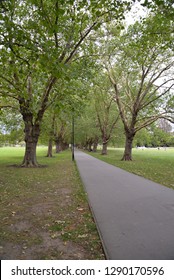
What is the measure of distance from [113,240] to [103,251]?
0.41 m

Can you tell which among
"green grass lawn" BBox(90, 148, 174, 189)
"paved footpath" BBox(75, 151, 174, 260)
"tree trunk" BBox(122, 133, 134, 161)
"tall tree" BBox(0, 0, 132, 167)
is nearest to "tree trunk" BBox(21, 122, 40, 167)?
"tall tree" BBox(0, 0, 132, 167)

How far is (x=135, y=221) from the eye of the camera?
17.3ft

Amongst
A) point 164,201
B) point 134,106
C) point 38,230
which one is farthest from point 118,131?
point 38,230

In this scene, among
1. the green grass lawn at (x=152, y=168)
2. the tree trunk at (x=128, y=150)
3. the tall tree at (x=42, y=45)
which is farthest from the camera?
the tree trunk at (x=128, y=150)

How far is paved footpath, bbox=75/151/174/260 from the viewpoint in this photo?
3.80 m

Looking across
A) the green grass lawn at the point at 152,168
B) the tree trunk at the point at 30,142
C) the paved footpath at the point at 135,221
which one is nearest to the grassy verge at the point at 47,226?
the paved footpath at the point at 135,221

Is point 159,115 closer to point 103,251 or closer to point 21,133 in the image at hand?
point 21,133

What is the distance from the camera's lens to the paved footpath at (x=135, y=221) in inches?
150

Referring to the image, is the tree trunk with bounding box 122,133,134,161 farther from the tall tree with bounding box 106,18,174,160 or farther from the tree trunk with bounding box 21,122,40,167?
the tree trunk with bounding box 21,122,40,167

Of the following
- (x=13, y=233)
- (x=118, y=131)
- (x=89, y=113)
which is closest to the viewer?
(x=13, y=233)

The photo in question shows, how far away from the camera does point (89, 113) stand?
41.3 meters

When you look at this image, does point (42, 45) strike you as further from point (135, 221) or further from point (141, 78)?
point (141, 78)

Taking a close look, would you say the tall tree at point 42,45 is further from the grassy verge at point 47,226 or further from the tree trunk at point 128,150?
the tree trunk at point 128,150

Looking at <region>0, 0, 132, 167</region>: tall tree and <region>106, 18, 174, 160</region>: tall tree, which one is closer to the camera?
<region>0, 0, 132, 167</region>: tall tree
